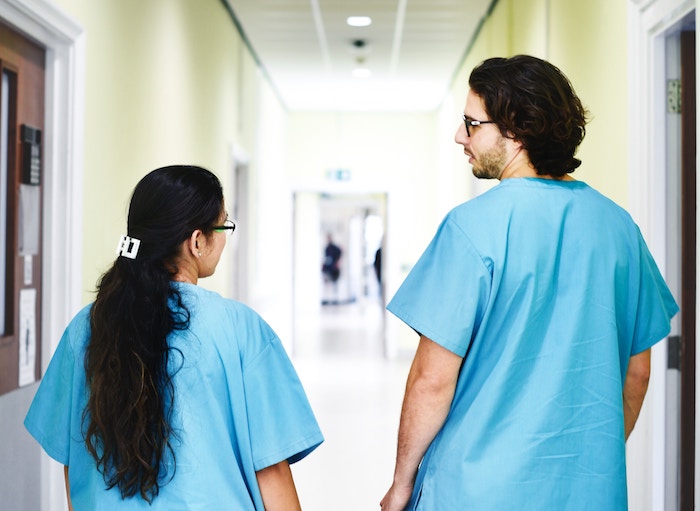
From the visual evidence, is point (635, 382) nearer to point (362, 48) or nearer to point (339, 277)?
point (362, 48)

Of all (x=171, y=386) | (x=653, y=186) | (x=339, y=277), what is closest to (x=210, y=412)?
(x=171, y=386)

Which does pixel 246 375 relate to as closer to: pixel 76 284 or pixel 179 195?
pixel 179 195

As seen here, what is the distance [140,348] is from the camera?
1.26m

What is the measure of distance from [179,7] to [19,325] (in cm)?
218

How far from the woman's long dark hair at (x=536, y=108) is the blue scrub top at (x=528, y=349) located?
60 mm

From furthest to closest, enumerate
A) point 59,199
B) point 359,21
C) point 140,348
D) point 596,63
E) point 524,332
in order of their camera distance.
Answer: point 359,21 < point 596,63 < point 59,199 < point 524,332 < point 140,348

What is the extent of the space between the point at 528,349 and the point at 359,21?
15.5ft

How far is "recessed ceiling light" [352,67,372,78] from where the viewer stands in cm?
726

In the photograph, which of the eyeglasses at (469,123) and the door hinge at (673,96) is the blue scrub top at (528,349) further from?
the door hinge at (673,96)

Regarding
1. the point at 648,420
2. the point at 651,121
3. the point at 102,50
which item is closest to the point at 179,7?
the point at 102,50

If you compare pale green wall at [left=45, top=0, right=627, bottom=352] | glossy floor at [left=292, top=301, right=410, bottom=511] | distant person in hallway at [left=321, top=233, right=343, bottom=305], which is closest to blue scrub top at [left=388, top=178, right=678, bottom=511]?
pale green wall at [left=45, top=0, right=627, bottom=352]

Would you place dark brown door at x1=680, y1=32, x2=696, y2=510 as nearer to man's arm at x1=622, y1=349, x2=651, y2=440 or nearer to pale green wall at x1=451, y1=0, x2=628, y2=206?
pale green wall at x1=451, y1=0, x2=628, y2=206

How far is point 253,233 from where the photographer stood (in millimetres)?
6840

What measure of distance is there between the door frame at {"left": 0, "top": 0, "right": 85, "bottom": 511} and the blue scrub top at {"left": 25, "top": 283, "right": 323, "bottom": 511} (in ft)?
4.44
